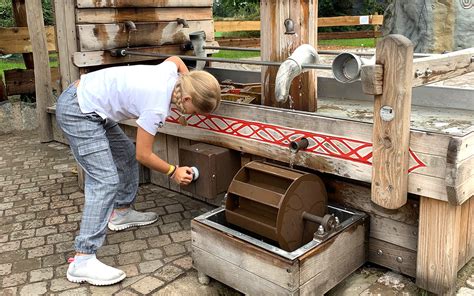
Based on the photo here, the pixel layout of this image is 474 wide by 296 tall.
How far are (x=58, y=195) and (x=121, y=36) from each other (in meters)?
1.67

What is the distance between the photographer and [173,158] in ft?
16.1

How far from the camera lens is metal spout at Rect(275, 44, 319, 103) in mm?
3332

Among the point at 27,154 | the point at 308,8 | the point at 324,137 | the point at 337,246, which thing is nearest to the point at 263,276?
the point at 337,246

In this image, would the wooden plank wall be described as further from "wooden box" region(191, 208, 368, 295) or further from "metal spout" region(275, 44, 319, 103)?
"wooden box" region(191, 208, 368, 295)

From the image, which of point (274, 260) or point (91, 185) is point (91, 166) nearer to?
point (91, 185)

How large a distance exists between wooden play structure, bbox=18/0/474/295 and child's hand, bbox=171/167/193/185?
18cm

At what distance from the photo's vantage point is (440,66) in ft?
9.82

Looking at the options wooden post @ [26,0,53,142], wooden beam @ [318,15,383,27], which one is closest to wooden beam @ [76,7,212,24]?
wooden post @ [26,0,53,142]

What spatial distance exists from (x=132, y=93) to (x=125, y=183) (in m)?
1.08

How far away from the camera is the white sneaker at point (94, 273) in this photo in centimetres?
333

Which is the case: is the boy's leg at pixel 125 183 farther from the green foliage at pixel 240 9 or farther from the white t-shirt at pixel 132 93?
the green foliage at pixel 240 9

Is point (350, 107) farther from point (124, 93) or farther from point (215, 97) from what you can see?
point (124, 93)

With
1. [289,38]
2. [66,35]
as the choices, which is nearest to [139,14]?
[66,35]

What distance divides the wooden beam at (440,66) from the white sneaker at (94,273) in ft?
7.00
